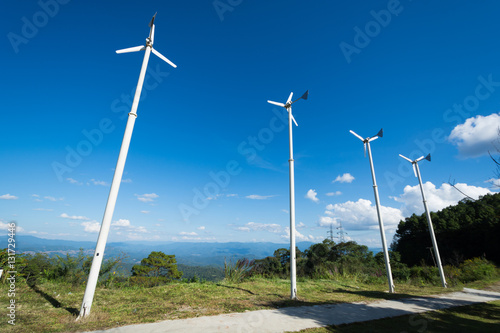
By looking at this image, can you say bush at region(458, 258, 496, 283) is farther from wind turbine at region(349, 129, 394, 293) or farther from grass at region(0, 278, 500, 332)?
grass at region(0, 278, 500, 332)

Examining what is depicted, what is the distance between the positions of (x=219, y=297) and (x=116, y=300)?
3.05 metres

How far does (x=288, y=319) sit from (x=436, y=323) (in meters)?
3.92

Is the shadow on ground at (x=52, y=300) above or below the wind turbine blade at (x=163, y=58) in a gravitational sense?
below

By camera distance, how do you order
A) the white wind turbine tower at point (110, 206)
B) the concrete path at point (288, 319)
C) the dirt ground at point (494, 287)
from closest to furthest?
1. the concrete path at point (288, 319)
2. the white wind turbine tower at point (110, 206)
3. the dirt ground at point (494, 287)

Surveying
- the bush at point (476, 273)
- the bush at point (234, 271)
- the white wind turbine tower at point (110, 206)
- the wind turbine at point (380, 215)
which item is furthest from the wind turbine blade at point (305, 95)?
the bush at point (476, 273)

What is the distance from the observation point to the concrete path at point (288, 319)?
4484 millimetres

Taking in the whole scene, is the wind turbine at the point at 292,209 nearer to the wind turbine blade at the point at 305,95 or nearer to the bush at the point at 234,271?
the wind turbine blade at the point at 305,95

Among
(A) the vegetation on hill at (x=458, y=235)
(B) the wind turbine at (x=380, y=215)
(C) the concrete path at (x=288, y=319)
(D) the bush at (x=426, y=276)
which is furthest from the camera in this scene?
(A) the vegetation on hill at (x=458, y=235)

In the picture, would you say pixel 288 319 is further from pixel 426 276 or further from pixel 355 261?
pixel 355 261

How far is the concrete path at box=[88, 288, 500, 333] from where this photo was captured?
14.7 ft

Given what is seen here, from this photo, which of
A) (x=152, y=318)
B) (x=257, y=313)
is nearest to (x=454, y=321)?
(x=257, y=313)

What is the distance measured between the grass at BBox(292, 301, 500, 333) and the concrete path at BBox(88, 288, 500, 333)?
24 cm

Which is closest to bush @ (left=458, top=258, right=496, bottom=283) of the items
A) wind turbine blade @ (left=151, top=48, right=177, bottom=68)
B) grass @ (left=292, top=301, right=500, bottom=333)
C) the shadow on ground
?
grass @ (left=292, top=301, right=500, bottom=333)

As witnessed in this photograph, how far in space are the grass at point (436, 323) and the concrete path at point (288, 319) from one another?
0.24 m
